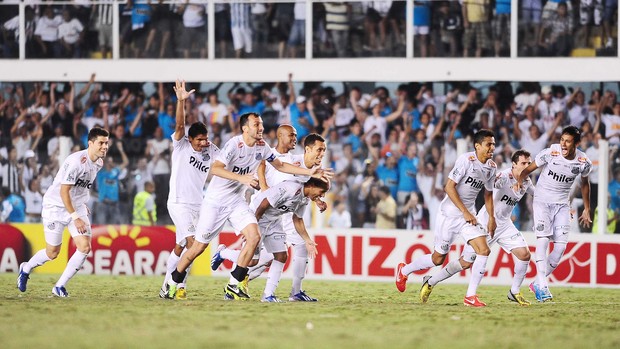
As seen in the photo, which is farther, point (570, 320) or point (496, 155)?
point (496, 155)

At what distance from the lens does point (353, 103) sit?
22828 mm

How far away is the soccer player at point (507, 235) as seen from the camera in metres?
14.7

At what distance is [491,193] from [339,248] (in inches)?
231

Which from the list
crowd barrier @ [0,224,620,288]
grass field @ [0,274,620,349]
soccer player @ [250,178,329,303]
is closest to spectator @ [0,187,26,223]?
crowd barrier @ [0,224,620,288]

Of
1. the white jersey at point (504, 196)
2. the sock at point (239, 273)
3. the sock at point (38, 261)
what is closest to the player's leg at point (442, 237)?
the white jersey at point (504, 196)

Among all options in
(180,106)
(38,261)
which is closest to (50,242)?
(38,261)

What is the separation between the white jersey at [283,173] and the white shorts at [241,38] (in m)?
8.86

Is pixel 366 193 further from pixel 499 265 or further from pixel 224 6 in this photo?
pixel 224 6

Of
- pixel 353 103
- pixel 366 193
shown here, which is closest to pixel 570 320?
pixel 366 193

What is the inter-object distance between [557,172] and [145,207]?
26.4 ft

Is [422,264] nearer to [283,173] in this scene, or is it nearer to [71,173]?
[283,173]

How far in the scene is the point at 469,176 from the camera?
1431cm

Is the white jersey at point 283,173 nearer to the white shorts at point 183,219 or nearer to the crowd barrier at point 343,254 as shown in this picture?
the white shorts at point 183,219

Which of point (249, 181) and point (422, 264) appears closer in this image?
point (249, 181)
